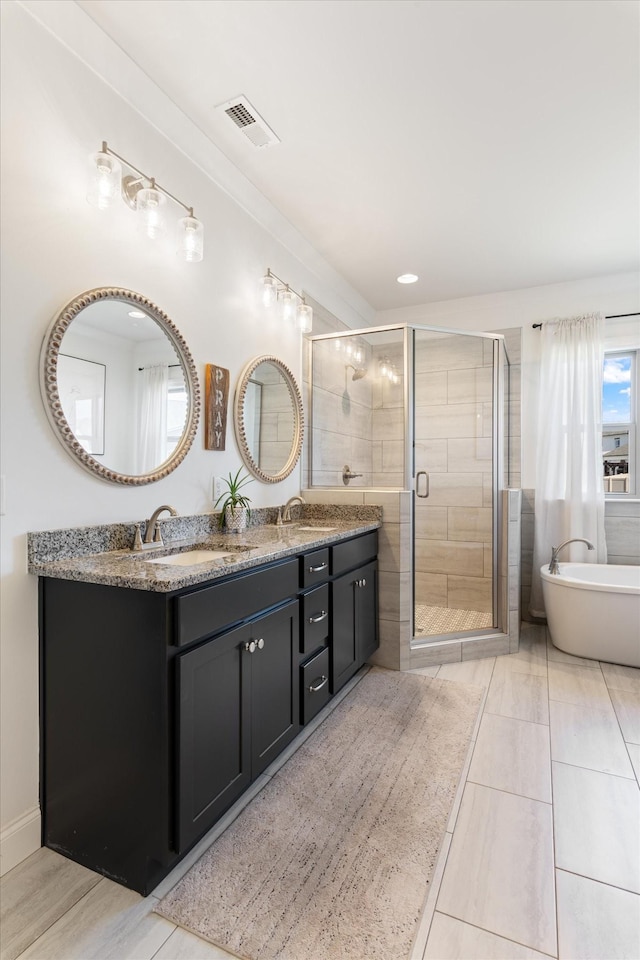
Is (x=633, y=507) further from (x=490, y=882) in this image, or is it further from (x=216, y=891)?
(x=216, y=891)

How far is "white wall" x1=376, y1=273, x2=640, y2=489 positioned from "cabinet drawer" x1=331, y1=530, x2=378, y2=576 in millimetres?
1837

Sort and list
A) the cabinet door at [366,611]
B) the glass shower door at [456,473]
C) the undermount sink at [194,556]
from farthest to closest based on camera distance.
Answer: the glass shower door at [456,473], the cabinet door at [366,611], the undermount sink at [194,556]

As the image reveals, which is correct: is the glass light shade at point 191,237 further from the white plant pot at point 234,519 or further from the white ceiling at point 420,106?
the white plant pot at point 234,519

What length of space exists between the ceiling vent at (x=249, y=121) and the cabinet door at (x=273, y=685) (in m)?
2.09

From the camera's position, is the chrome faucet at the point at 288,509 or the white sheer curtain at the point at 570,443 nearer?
the chrome faucet at the point at 288,509

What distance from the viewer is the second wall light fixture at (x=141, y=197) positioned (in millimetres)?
1625

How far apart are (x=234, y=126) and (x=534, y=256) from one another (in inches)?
91.5

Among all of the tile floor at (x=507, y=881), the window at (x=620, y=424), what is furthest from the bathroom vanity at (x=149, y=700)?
the window at (x=620, y=424)

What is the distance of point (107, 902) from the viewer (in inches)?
51.7

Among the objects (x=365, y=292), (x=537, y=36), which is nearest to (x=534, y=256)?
(x=365, y=292)

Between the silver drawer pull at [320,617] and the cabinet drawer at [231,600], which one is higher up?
the cabinet drawer at [231,600]

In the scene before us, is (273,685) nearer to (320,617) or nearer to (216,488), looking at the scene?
(320,617)

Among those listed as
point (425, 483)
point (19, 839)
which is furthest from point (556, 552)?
point (19, 839)

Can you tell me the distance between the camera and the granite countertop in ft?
4.35
